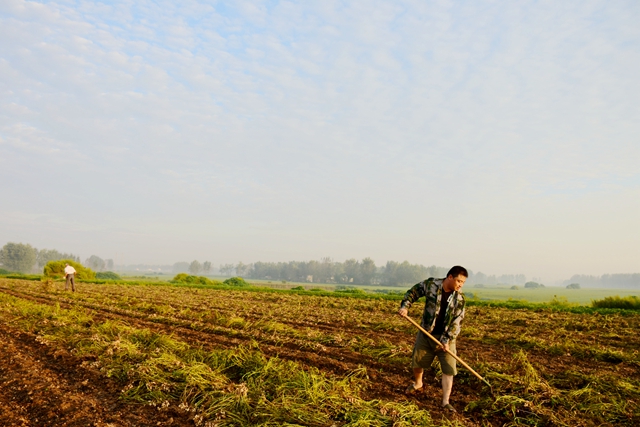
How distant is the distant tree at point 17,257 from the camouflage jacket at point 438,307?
171 meters

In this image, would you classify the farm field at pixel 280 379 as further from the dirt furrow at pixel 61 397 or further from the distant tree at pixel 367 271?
the distant tree at pixel 367 271

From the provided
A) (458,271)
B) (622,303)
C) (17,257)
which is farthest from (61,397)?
(17,257)

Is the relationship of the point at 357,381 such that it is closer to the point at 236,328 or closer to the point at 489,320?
the point at 236,328

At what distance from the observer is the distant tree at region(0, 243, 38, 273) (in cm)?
13775

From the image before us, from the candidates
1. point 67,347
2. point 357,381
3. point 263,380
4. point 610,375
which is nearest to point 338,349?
point 357,381

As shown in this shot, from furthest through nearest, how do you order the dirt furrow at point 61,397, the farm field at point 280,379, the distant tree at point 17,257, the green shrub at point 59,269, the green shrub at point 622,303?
the distant tree at point 17,257
the green shrub at point 59,269
the green shrub at point 622,303
the farm field at point 280,379
the dirt furrow at point 61,397

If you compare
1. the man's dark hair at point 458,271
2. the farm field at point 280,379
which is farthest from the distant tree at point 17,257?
the man's dark hair at point 458,271

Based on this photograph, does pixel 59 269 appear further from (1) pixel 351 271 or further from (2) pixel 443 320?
(1) pixel 351 271

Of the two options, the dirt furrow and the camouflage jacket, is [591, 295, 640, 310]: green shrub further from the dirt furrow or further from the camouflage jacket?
the dirt furrow

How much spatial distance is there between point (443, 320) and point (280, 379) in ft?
9.05

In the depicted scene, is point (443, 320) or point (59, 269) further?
point (59, 269)

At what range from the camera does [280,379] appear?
632 cm

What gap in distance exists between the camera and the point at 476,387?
671 centimetres

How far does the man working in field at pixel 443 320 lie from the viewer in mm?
5703
